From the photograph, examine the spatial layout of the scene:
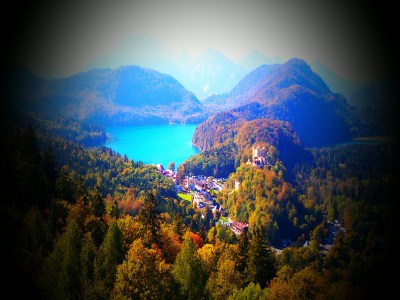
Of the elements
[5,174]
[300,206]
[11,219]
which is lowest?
[300,206]

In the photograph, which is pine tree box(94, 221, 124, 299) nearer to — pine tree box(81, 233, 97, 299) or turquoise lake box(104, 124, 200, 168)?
pine tree box(81, 233, 97, 299)

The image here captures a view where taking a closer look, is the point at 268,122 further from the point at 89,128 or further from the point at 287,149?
the point at 89,128

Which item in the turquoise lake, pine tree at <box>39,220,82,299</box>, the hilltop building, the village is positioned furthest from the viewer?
the turquoise lake

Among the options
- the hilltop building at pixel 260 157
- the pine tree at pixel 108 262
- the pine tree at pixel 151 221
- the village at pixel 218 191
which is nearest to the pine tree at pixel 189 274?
the pine tree at pixel 108 262

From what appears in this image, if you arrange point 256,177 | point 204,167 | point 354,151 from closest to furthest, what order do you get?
point 256,177
point 204,167
point 354,151

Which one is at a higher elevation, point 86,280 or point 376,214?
point 86,280

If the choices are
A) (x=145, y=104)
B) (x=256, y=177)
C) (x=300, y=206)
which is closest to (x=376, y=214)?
(x=300, y=206)

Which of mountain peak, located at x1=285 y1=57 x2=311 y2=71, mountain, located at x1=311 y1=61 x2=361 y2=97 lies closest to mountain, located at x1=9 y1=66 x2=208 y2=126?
mountain peak, located at x1=285 y1=57 x2=311 y2=71
